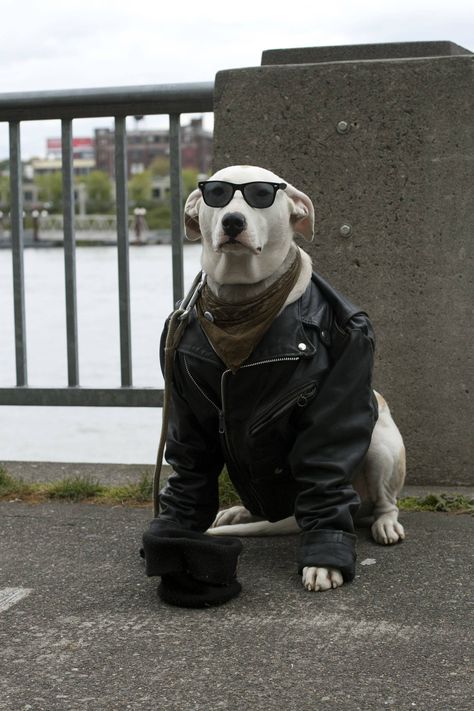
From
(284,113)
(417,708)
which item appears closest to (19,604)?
(417,708)

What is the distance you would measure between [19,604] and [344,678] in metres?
1.03

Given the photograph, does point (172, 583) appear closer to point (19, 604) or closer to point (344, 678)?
point (19, 604)

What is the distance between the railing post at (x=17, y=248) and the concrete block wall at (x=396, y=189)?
1002 mm

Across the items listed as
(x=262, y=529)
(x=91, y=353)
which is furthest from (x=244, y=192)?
(x=91, y=353)

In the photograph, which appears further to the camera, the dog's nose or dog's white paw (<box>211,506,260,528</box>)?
dog's white paw (<box>211,506,260,528</box>)

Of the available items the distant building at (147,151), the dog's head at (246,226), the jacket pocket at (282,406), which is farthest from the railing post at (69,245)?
the distant building at (147,151)

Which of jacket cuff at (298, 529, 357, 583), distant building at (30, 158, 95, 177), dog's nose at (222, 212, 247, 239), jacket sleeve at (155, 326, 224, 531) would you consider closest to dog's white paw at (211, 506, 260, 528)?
jacket sleeve at (155, 326, 224, 531)

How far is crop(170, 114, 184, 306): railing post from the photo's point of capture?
4602mm

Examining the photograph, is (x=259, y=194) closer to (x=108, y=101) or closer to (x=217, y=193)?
(x=217, y=193)

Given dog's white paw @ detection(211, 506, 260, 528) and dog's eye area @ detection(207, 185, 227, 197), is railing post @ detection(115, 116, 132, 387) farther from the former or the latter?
dog's eye area @ detection(207, 185, 227, 197)

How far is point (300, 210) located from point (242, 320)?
383 mm

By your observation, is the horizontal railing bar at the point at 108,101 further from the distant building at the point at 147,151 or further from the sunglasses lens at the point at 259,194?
the distant building at the point at 147,151

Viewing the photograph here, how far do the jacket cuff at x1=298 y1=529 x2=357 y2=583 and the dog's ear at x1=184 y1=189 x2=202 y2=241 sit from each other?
3.25 feet

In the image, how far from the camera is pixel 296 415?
10.6ft
